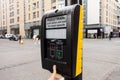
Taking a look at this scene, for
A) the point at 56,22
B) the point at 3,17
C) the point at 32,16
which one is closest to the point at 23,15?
the point at 32,16

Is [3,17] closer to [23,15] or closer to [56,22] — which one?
[23,15]

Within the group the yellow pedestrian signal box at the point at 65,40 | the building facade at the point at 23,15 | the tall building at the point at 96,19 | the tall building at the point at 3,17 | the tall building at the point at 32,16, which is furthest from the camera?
the tall building at the point at 3,17

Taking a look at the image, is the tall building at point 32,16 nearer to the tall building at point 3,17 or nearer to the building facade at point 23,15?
the building facade at point 23,15

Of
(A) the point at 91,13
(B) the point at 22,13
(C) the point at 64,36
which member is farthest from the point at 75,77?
(B) the point at 22,13

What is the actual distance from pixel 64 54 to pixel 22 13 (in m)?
63.2

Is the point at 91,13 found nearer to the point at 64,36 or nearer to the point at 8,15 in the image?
the point at 8,15

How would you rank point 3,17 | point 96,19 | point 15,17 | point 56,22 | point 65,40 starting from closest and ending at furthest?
point 65,40 < point 56,22 < point 96,19 < point 15,17 < point 3,17

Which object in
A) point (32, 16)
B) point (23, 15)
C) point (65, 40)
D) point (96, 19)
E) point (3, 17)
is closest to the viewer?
point (65, 40)

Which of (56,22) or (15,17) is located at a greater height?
(15,17)

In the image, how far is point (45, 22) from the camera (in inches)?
81.4

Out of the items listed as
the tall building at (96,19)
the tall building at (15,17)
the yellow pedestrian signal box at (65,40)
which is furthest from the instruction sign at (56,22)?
the tall building at (15,17)

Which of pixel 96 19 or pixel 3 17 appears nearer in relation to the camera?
pixel 96 19

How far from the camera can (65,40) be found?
1.77 meters

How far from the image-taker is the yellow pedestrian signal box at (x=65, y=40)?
1.70 meters
